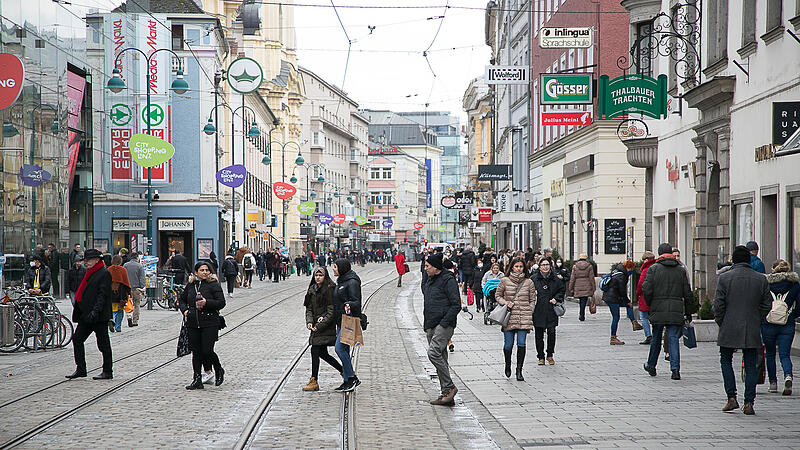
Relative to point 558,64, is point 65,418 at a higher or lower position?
lower

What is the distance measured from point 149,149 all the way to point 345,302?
22261 mm

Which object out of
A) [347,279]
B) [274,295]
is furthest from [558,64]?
[347,279]

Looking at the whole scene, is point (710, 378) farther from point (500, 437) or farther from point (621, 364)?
point (500, 437)

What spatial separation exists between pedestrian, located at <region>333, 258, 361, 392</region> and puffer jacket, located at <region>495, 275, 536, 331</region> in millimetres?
2527

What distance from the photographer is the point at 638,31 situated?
29.1m

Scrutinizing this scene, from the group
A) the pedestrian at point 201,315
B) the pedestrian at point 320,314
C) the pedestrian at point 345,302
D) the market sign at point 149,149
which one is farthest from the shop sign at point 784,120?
the market sign at point 149,149

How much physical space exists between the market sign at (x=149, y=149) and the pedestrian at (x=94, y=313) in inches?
765

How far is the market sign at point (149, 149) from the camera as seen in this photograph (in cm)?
3379

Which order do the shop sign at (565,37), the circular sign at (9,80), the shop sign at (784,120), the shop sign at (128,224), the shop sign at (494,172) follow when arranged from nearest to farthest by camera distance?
the shop sign at (784,120) < the circular sign at (9,80) < the shop sign at (565,37) < the shop sign at (128,224) < the shop sign at (494,172)

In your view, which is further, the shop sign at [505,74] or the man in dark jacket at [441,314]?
the shop sign at [505,74]

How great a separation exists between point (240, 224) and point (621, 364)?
56.1 m

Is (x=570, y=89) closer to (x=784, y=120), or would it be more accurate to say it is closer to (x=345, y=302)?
(x=784, y=120)

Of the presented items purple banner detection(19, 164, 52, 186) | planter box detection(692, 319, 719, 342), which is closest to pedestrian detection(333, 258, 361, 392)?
planter box detection(692, 319, 719, 342)

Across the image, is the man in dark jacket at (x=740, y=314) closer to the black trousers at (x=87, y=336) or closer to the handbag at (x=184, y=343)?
the handbag at (x=184, y=343)
